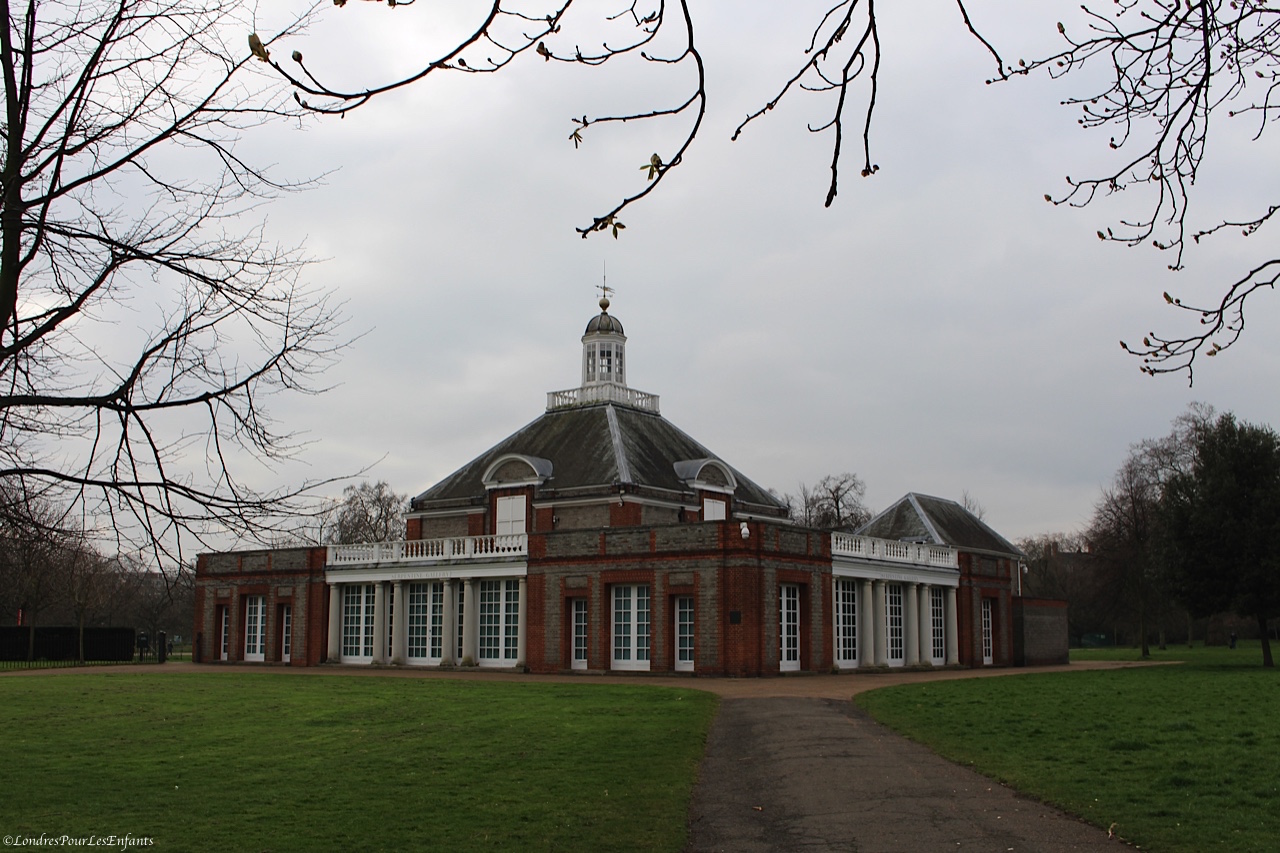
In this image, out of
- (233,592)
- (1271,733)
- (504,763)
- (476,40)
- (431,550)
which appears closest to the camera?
(476,40)

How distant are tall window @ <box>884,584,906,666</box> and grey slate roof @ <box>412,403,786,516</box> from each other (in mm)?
7779

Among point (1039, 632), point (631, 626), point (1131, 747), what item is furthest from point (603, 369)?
point (1131, 747)

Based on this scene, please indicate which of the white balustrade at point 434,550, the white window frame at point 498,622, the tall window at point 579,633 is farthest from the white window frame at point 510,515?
the tall window at point 579,633

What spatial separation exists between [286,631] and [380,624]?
5317 millimetres

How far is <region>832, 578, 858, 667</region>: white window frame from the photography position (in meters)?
36.8

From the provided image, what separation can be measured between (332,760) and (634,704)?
9.15m

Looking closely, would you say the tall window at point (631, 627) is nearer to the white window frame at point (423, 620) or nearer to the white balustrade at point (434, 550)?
the white balustrade at point (434, 550)

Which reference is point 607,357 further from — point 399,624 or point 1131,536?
point 1131,536

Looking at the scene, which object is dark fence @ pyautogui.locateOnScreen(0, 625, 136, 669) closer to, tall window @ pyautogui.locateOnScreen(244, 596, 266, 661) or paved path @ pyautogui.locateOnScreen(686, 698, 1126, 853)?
tall window @ pyautogui.locateOnScreen(244, 596, 266, 661)

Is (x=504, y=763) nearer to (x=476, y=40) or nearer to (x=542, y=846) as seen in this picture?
(x=542, y=846)

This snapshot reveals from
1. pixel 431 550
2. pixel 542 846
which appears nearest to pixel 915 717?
pixel 542 846

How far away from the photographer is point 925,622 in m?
40.7

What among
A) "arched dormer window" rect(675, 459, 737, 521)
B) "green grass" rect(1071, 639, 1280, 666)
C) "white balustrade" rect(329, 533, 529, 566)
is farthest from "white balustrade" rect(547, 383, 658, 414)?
"green grass" rect(1071, 639, 1280, 666)

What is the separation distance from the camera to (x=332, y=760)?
13766mm
